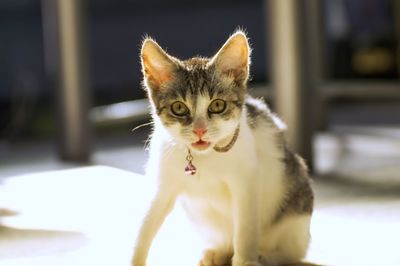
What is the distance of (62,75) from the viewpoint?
231cm

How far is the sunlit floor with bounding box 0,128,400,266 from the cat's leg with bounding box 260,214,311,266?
0.04 meters

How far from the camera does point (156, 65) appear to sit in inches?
42.6

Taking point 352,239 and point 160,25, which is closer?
point 352,239

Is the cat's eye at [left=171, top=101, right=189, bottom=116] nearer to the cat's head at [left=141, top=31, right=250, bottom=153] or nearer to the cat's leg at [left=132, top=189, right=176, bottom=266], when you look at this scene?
the cat's head at [left=141, top=31, right=250, bottom=153]

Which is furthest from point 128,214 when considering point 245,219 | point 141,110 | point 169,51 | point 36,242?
point 169,51

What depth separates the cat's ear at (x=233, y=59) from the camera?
3.51 feet

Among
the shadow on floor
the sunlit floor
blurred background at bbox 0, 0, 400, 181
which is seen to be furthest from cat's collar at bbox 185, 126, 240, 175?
blurred background at bbox 0, 0, 400, 181

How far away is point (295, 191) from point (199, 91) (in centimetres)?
27

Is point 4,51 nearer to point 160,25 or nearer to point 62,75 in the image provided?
point 160,25

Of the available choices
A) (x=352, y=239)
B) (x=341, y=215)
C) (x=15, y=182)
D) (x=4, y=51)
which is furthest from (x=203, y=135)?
(x=4, y=51)

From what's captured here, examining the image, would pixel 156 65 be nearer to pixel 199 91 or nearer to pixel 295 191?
pixel 199 91

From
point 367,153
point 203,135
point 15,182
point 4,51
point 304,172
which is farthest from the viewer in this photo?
point 4,51

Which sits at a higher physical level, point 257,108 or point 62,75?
point 62,75

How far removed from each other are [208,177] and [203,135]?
8 centimetres
